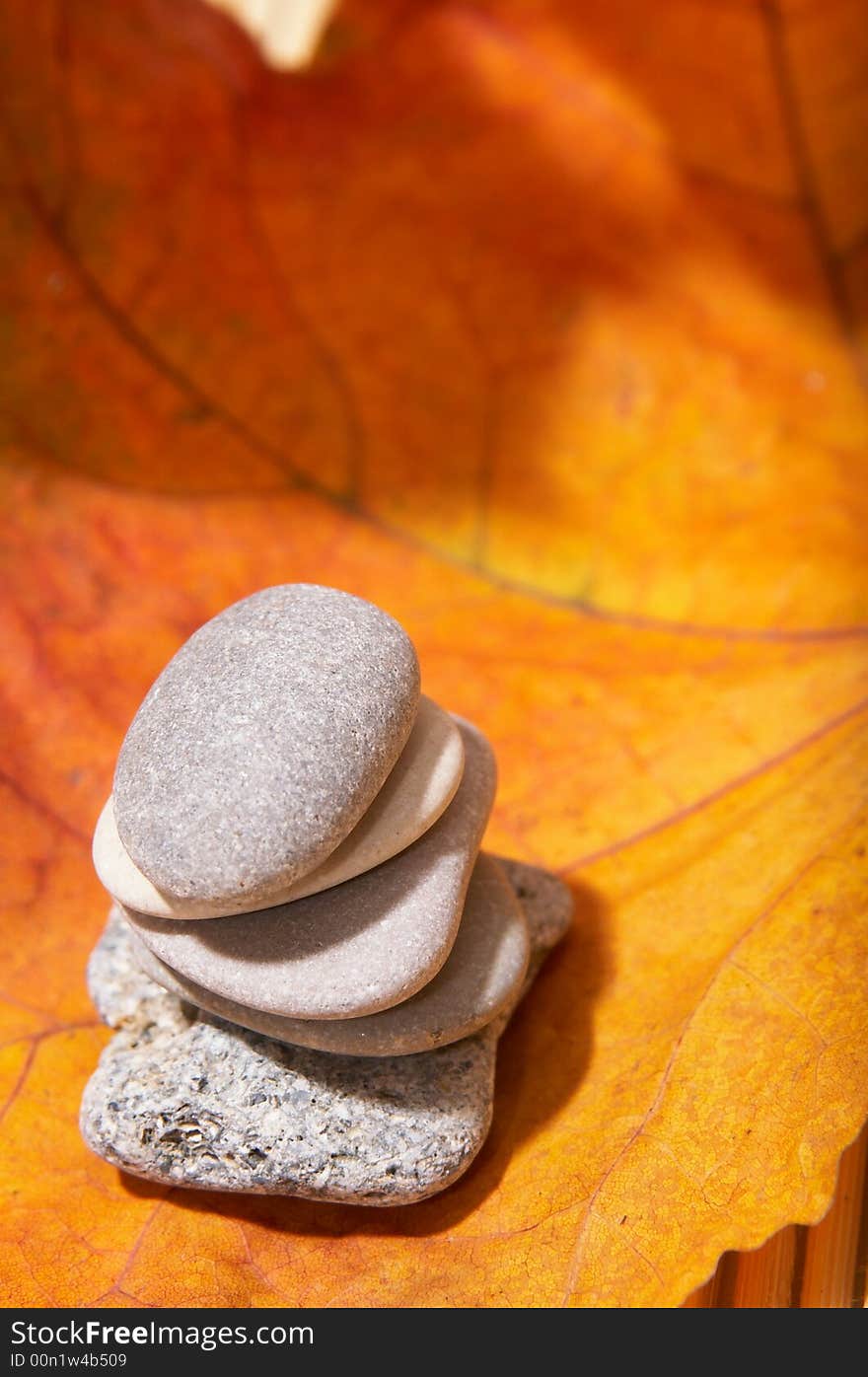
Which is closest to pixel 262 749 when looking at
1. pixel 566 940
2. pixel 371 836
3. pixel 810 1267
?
pixel 371 836

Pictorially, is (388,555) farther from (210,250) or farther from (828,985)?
(828,985)

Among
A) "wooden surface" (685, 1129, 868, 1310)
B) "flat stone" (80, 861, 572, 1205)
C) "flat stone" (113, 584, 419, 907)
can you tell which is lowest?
"flat stone" (80, 861, 572, 1205)

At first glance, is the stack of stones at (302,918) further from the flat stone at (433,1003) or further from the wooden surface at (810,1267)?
the wooden surface at (810,1267)

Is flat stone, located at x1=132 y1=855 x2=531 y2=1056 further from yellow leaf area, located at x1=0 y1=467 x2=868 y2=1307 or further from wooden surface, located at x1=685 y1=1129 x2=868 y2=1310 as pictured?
wooden surface, located at x1=685 y1=1129 x2=868 y2=1310

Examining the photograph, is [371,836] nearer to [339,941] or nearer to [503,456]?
[339,941]

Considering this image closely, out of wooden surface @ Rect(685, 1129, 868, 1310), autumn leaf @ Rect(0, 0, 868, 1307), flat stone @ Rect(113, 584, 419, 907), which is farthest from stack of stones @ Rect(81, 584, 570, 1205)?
wooden surface @ Rect(685, 1129, 868, 1310)

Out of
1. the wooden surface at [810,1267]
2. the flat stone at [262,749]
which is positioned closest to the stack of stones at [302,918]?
the flat stone at [262,749]

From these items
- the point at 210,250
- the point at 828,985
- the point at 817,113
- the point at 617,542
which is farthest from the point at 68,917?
the point at 817,113
